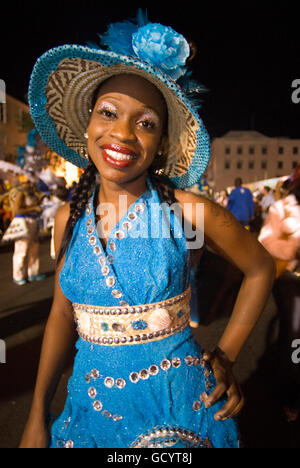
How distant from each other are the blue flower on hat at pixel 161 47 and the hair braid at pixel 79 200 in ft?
1.82

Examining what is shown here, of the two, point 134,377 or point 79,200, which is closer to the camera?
point 134,377

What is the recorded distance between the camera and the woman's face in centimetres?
120

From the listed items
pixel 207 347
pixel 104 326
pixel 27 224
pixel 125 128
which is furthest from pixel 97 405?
pixel 27 224

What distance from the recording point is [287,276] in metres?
2.47

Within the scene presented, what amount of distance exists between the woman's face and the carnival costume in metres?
0.07

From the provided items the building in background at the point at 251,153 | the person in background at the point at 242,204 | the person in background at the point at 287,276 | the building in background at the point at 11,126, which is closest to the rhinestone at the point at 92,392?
the person in background at the point at 287,276

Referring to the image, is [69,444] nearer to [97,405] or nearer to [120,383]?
[97,405]

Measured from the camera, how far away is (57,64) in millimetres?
1312

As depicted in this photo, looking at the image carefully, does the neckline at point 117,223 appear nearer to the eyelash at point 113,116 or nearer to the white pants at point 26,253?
the eyelash at point 113,116

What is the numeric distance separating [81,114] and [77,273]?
0.81 meters

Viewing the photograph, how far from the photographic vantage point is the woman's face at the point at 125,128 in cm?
120

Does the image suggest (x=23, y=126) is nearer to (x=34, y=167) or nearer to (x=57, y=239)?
(x=34, y=167)

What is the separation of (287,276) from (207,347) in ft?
5.14

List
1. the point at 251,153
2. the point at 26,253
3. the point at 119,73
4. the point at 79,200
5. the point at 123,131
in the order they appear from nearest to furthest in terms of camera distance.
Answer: the point at 123,131
the point at 119,73
the point at 79,200
the point at 26,253
the point at 251,153
